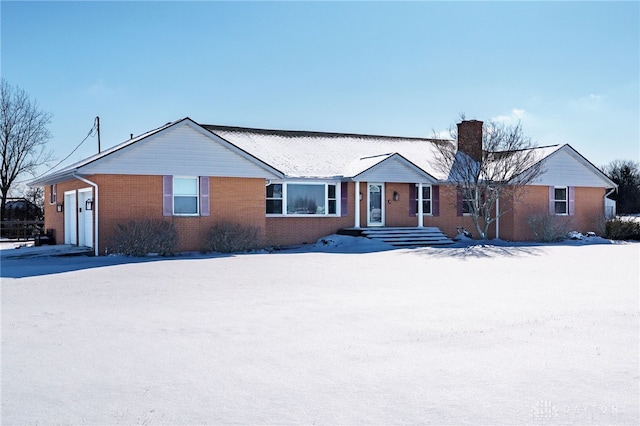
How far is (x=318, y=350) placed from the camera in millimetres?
7266

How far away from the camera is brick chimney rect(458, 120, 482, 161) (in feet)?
101

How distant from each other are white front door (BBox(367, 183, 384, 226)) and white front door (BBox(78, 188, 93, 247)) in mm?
11102

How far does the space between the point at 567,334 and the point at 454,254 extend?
13.3m

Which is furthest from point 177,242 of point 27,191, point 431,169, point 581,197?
point 27,191

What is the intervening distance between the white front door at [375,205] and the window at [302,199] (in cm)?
167

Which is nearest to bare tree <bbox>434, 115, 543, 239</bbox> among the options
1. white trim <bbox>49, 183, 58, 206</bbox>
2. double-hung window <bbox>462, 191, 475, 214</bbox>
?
double-hung window <bbox>462, 191, 475, 214</bbox>

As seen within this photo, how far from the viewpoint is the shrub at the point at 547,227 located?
2886 centimetres

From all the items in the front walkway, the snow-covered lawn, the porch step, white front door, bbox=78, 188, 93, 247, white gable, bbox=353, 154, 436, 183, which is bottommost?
the snow-covered lawn

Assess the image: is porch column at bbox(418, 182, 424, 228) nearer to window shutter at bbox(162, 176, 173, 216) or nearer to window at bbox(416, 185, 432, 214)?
window at bbox(416, 185, 432, 214)

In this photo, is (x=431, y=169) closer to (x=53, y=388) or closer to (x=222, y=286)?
(x=222, y=286)

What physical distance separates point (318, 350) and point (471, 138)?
2562 centimetres

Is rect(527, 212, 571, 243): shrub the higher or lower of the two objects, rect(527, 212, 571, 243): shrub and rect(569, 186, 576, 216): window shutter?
the lower

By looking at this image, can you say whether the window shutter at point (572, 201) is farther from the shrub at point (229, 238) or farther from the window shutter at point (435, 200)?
the shrub at point (229, 238)

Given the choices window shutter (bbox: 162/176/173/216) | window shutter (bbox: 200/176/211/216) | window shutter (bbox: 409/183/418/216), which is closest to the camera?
window shutter (bbox: 162/176/173/216)
